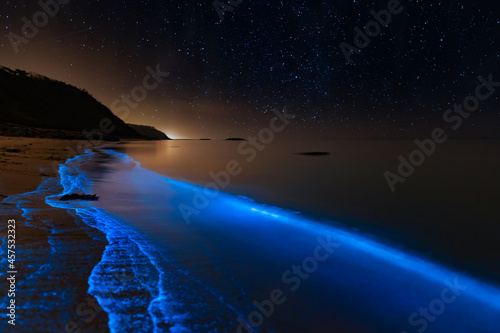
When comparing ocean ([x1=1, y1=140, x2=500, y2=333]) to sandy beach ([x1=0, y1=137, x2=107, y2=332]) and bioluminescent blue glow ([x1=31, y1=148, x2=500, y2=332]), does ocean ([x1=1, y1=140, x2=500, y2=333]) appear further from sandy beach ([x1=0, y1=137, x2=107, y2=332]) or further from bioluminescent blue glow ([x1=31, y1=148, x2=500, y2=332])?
sandy beach ([x1=0, y1=137, x2=107, y2=332])

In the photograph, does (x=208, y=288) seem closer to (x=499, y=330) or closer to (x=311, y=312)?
(x=311, y=312)

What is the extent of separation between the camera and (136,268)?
3.27 m

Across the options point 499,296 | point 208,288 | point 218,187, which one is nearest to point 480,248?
point 499,296

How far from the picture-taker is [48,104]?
126 meters

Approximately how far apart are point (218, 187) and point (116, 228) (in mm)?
6149

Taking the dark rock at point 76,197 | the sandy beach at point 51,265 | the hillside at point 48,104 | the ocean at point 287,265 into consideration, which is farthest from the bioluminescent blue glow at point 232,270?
the hillside at point 48,104
